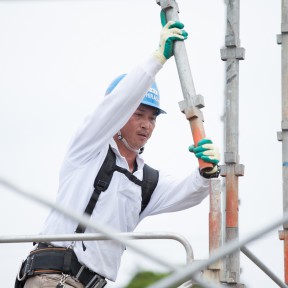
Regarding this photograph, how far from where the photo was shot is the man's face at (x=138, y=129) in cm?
527

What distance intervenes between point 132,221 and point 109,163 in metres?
0.40

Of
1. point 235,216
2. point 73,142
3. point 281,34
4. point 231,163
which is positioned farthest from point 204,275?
point 281,34

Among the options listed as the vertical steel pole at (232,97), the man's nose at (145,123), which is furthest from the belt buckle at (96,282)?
the vertical steel pole at (232,97)

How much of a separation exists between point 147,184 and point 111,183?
0.37 metres

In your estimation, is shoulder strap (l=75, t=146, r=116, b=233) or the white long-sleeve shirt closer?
the white long-sleeve shirt

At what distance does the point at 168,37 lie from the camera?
14.8 ft

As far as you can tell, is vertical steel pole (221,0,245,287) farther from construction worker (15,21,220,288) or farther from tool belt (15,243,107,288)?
tool belt (15,243,107,288)

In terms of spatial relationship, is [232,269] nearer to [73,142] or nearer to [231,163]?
[231,163]

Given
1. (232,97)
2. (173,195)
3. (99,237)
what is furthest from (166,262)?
(232,97)

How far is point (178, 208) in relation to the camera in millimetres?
5520

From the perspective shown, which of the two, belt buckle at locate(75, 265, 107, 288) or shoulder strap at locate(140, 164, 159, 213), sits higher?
shoulder strap at locate(140, 164, 159, 213)

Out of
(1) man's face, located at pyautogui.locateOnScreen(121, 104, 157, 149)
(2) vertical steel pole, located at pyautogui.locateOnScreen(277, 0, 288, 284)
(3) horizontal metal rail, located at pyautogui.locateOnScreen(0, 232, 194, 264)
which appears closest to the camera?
(3) horizontal metal rail, located at pyautogui.locateOnScreen(0, 232, 194, 264)

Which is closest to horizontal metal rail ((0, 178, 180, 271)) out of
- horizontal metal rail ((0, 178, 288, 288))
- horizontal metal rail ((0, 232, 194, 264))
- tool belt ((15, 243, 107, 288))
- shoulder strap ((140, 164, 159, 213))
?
horizontal metal rail ((0, 178, 288, 288))

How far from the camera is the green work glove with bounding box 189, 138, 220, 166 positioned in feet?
14.7
